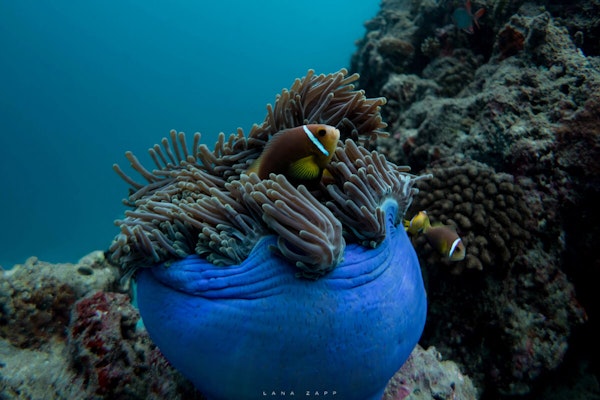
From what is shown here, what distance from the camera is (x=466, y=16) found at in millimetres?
3812

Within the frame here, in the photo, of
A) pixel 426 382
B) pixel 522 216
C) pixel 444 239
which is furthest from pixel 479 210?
pixel 426 382

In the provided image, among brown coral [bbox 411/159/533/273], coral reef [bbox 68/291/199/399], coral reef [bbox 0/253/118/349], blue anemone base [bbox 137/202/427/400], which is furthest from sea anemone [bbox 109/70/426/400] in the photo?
coral reef [bbox 0/253/118/349]

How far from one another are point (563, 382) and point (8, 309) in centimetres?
355

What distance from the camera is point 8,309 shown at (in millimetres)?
2203

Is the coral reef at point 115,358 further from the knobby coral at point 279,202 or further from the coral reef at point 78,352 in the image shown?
the knobby coral at point 279,202

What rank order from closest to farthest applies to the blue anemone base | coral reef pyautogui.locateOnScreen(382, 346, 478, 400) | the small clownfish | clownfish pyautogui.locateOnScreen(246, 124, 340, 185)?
1. the blue anemone base
2. clownfish pyautogui.locateOnScreen(246, 124, 340, 185)
3. coral reef pyautogui.locateOnScreen(382, 346, 478, 400)
4. the small clownfish

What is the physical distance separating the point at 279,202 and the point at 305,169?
0.95 feet

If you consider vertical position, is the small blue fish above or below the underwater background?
above

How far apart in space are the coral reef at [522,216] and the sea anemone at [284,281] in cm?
101

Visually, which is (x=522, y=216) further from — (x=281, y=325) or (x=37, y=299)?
(x=37, y=299)

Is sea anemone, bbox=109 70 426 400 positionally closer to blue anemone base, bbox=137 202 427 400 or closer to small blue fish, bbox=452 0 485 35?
blue anemone base, bbox=137 202 427 400

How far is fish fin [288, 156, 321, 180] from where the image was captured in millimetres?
1412

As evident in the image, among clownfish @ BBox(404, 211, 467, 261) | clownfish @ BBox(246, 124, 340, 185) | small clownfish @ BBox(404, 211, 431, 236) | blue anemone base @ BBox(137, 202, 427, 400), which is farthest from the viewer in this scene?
small clownfish @ BBox(404, 211, 431, 236)

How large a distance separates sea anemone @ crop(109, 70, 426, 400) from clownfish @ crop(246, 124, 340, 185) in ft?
0.23
